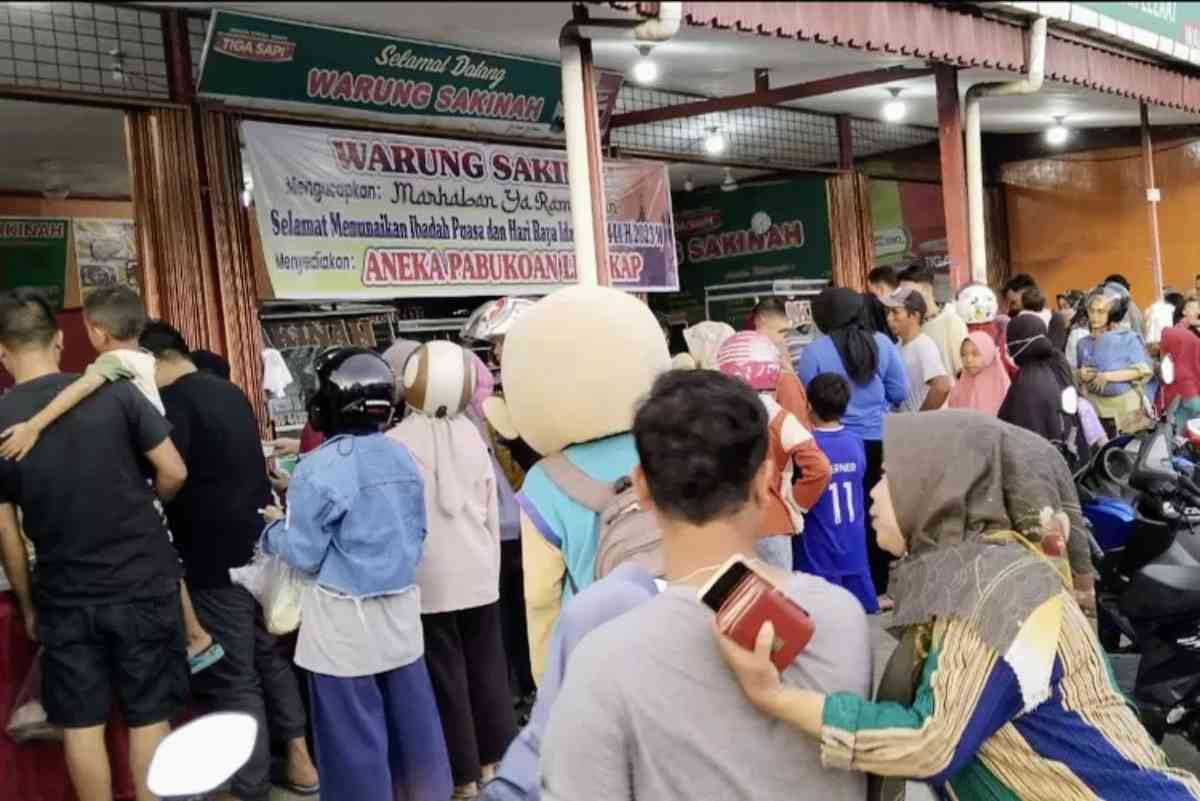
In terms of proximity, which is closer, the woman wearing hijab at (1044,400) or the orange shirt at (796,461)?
the orange shirt at (796,461)

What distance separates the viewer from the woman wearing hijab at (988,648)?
1593 mm

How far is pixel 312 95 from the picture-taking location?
634 centimetres

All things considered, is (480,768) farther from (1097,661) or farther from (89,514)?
(1097,661)

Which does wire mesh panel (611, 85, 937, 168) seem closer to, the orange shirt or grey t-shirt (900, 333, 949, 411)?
grey t-shirt (900, 333, 949, 411)

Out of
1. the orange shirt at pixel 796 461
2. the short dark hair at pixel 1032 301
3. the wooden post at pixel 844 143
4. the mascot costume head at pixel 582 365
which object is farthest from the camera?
the wooden post at pixel 844 143

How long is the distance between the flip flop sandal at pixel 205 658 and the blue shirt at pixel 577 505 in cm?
204

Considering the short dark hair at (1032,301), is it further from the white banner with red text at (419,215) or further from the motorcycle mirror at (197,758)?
the motorcycle mirror at (197,758)

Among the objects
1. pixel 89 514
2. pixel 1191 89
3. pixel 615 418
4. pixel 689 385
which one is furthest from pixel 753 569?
pixel 1191 89

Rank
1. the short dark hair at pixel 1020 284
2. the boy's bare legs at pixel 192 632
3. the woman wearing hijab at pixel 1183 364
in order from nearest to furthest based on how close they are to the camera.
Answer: the boy's bare legs at pixel 192 632 → the woman wearing hijab at pixel 1183 364 → the short dark hair at pixel 1020 284

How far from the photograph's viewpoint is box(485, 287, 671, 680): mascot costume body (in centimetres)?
189

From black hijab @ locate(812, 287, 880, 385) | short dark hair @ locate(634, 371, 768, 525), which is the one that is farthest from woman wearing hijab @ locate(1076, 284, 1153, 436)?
short dark hair @ locate(634, 371, 768, 525)

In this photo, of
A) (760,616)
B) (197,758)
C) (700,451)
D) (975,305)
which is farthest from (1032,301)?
(197,758)

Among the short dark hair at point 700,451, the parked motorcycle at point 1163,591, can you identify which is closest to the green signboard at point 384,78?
the parked motorcycle at point 1163,591

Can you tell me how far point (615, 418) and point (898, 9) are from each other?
1.38 meters
